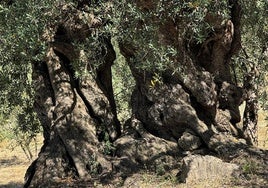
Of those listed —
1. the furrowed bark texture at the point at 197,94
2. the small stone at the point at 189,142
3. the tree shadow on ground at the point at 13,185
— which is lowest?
the tree shadow on ground at the point at 13,185

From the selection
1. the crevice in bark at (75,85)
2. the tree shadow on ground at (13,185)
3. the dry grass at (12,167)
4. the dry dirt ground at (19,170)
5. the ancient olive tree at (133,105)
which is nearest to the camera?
the dry dirt ground at (19,170)

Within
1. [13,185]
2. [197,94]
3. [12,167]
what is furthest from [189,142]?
[12,167]

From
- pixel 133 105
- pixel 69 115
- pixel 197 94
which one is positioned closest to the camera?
pixel 197 94

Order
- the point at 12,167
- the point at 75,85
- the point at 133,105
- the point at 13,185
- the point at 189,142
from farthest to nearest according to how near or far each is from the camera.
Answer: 1. the point at 12,167
2. the point at 13,185
3. the point at 133,105
4. the point at 75,85
5. the point at 189,142

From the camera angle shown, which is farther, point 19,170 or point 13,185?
point 19,170

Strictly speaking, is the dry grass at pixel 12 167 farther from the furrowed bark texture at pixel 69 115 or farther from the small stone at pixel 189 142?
the small stone at pixel 189 142

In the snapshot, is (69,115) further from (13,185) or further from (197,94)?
(13,185)

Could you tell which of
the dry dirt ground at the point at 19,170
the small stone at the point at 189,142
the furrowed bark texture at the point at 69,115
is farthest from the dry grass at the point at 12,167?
Result: the small stone at the point at 189,142

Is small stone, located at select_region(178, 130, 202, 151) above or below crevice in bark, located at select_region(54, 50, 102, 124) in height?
below

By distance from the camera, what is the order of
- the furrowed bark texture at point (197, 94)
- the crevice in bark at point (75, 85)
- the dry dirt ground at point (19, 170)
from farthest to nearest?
the crevice in bark at point (75, 85)
the furrowed bark texture at point (197, 94)
the dry dirt ground at point (19, 170)

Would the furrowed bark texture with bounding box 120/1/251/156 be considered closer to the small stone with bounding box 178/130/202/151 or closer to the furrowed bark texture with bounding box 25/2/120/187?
the small stone with bounding box 178/130/202/151

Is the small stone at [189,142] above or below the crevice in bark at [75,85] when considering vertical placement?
below

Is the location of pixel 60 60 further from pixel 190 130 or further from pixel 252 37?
pixel 252 37

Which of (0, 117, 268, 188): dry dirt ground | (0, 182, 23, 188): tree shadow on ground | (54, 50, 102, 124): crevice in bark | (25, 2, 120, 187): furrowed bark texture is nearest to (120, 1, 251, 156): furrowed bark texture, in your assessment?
(25, 2, 120, 187): furrowed bark texture
